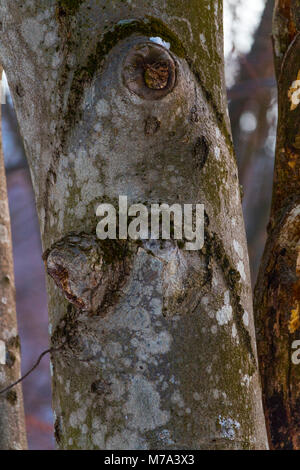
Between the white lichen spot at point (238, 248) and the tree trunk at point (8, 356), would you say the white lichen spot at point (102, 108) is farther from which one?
the tree trunk at point (8, 356)

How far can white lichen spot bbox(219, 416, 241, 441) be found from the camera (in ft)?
1.65

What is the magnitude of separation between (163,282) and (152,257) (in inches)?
1.1

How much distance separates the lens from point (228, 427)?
507 mm

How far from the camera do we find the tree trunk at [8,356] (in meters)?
1.12

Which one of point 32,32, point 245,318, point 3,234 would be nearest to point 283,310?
point 245,318

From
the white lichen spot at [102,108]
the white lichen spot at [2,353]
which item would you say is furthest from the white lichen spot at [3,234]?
the white lichen spot at [102,108]

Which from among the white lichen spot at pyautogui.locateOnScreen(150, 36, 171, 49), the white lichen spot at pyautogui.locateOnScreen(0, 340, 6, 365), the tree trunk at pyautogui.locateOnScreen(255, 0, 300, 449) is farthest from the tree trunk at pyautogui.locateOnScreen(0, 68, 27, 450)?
the white lichen spot at pyautogui.locateOnScreen(150, 36, 171, 49)

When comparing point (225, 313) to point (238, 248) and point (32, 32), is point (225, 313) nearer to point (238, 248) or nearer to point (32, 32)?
point (238, 248)

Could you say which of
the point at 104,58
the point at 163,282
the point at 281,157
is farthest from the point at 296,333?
the point at 104,58

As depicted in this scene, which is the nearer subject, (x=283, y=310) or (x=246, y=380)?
(x=246, y=380)

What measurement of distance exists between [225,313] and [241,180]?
259 cm

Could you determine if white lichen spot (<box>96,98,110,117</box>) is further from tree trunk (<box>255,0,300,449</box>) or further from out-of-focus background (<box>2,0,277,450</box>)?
out-of-focus background (<box>2,0,277,450</box>)

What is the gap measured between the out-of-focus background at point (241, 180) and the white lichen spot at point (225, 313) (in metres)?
2.12
